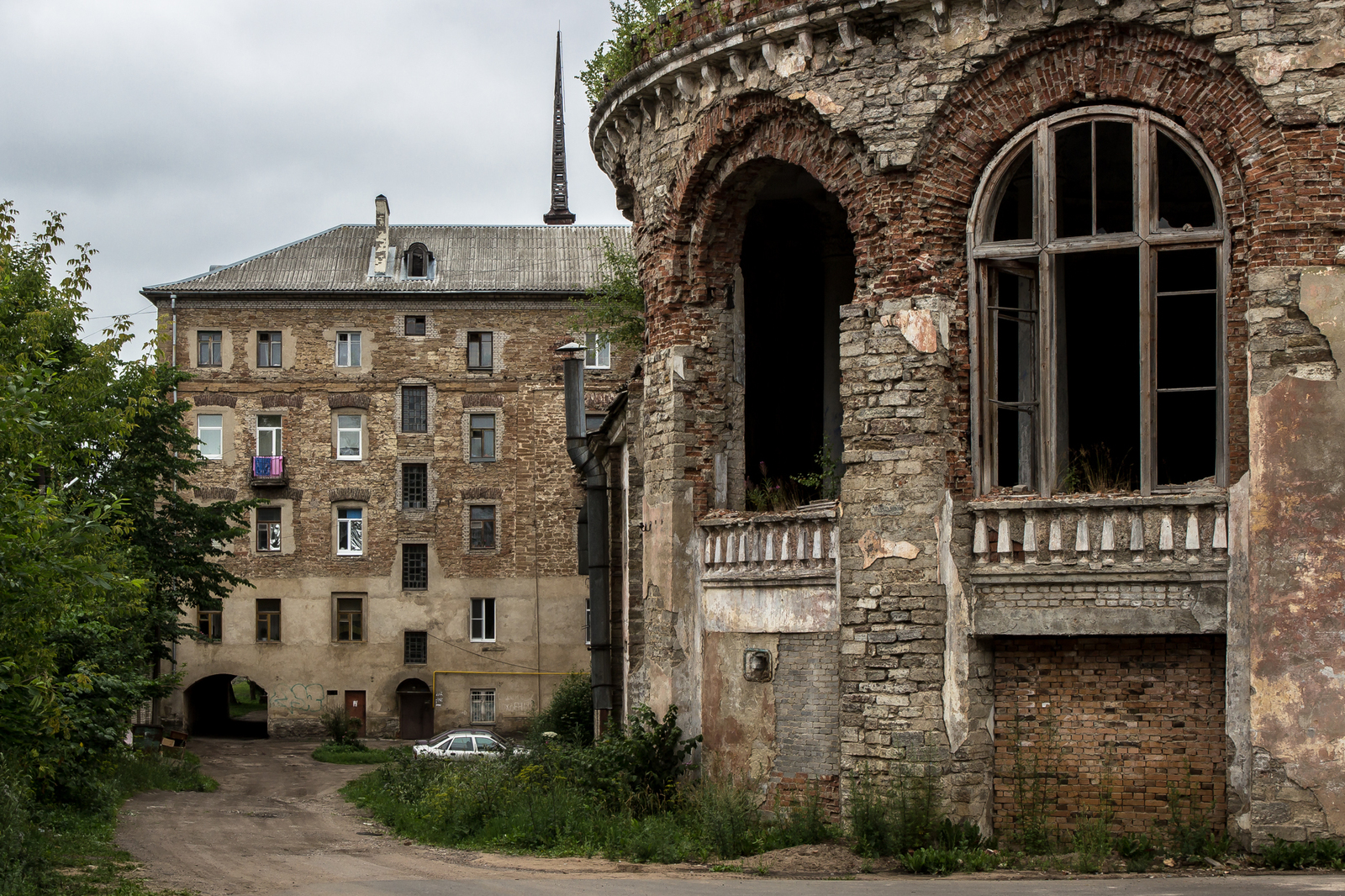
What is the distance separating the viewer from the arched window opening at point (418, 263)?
41594 millimetres

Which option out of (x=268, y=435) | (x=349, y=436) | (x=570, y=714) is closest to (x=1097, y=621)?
(x=570, y=714)

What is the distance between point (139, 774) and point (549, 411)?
16.9m

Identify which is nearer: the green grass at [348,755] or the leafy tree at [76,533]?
the leafy tree at [76,533]

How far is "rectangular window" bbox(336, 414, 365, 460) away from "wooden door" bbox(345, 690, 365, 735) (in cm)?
668

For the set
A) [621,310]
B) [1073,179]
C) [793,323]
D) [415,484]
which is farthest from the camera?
[415,484]

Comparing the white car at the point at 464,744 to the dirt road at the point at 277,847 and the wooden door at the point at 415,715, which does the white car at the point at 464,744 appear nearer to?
the dirt road at the point at 277,847

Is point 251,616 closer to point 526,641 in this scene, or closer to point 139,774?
point 526,641

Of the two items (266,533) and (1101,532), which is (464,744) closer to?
(266,533)

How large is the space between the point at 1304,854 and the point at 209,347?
114 ft

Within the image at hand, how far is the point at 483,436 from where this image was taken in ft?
134

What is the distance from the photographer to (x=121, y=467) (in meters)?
28.5

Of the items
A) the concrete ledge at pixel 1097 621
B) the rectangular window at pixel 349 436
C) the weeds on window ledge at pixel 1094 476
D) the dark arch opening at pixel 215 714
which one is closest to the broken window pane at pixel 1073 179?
the weeds on window ledge at pixel 1094 476

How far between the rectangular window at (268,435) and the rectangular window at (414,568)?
464 centimetres

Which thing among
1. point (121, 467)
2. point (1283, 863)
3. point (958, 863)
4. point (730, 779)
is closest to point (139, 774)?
point (121, 467)
